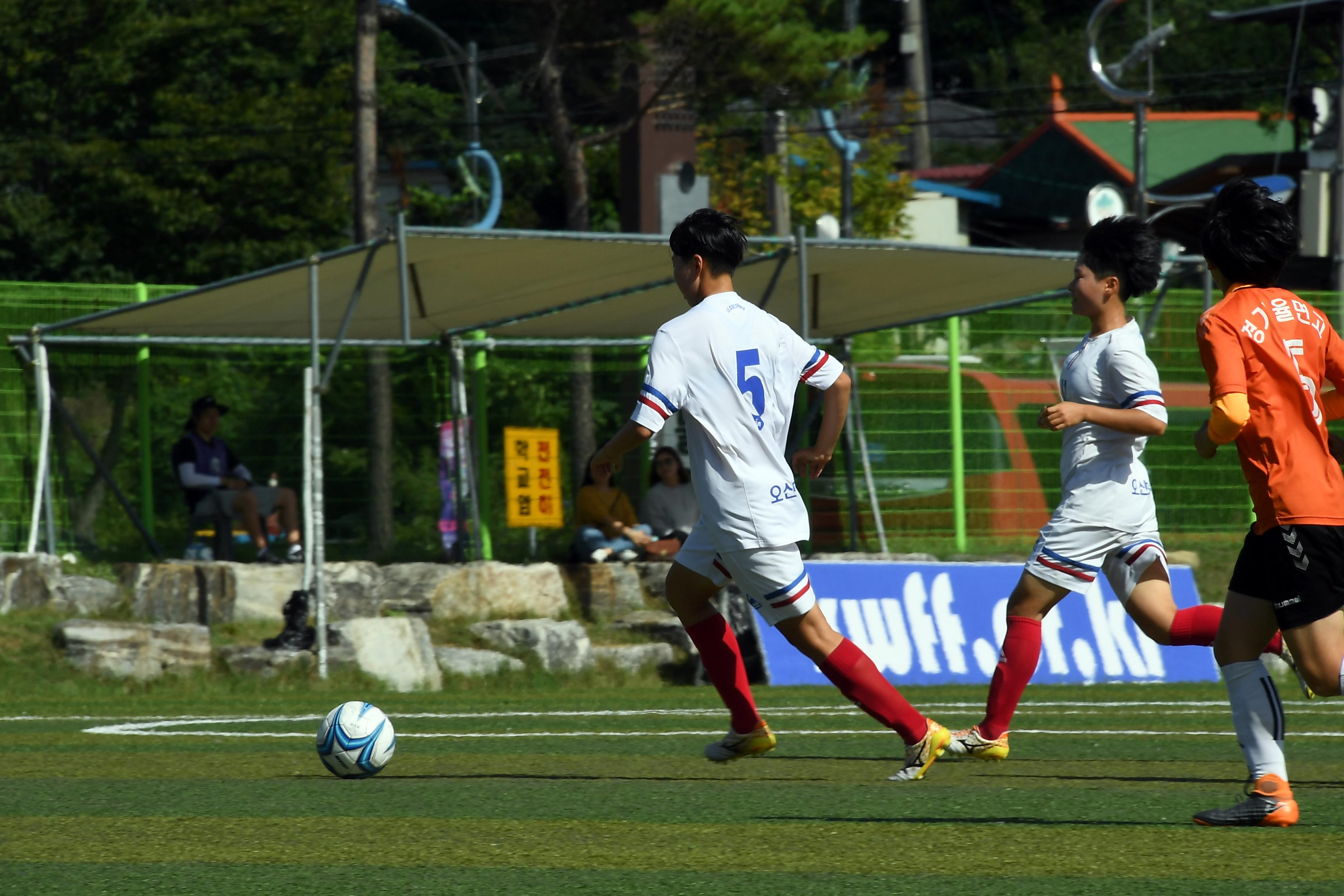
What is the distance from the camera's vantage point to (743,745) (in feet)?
21.9

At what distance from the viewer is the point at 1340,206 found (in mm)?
24062

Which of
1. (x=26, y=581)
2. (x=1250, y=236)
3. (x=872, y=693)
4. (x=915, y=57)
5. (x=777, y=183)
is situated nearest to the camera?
(x=1250, y=236)

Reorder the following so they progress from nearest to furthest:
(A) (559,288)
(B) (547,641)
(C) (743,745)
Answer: (C) (743,745) < (B) (547,641) < (A) (559,288)

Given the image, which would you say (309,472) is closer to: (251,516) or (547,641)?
(251,516)

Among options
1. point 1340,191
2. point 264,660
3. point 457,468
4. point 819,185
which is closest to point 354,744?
point 264,660

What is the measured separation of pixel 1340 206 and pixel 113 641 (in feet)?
58.4

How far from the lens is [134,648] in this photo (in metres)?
12.5

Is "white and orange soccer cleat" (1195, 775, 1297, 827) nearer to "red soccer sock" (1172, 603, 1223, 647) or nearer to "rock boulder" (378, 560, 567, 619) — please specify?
"red soccer sock" (1172, 603, 1223, 647)

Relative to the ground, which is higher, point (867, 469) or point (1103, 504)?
point (1103, 504)

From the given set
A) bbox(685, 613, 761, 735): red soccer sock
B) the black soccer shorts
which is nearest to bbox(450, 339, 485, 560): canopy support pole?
bbox(685, 613, 761, 735): red soccer sock

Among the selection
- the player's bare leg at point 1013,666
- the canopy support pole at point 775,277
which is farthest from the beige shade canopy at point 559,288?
the player's bare leg at point 1013,666

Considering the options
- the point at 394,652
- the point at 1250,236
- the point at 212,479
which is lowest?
the point at 394,652

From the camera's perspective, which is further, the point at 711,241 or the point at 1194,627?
the point at 1194,627

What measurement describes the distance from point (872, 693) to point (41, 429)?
972 centimetres
